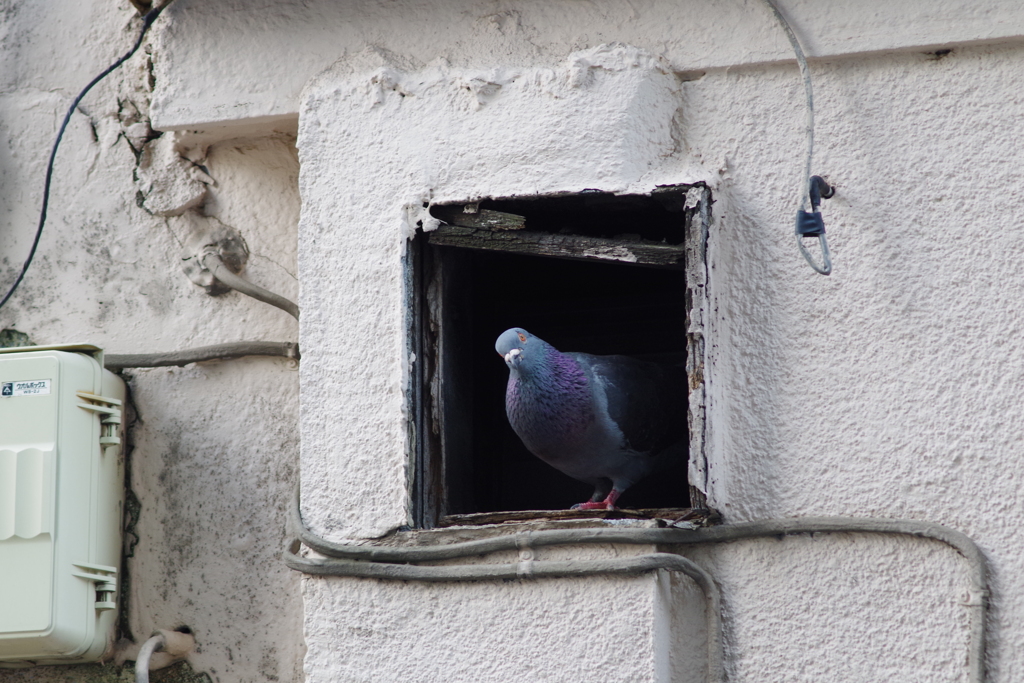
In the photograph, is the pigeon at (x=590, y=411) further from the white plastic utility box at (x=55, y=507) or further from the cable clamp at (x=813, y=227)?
the white plastic utility box at (x=55, y=507)

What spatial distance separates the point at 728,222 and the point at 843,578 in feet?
2.70

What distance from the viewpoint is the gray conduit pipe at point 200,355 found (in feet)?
9.68

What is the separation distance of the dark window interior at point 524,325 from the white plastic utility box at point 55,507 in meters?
0.81

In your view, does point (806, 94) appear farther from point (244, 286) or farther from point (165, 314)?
point (165, 314)

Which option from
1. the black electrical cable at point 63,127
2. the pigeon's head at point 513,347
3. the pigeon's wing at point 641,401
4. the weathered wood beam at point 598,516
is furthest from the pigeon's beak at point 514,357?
the black electrical cable at point 63,127

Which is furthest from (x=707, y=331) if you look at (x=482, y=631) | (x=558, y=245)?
(x=482, y=631)

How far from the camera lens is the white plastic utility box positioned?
2.54 m

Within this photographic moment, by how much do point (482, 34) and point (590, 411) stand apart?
A: 1009mm

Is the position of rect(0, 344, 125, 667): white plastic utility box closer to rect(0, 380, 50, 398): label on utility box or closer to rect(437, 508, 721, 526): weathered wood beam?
rect(0, 380, 50, 398): label on utility box

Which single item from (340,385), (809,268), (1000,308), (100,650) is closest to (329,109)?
(340,385)

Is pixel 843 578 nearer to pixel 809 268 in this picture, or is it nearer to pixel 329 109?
pixel 809 268

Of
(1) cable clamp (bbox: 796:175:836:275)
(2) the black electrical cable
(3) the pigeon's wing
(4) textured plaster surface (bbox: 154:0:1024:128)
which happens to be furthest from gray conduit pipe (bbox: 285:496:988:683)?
(2) the black electrical cable

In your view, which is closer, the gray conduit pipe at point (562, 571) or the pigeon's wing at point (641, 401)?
the gray conduit pipe at point (562, 571)

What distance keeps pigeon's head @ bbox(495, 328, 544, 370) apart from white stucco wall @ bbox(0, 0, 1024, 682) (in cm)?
38
